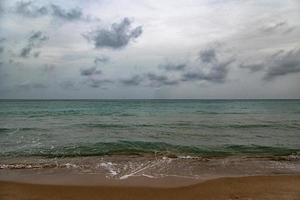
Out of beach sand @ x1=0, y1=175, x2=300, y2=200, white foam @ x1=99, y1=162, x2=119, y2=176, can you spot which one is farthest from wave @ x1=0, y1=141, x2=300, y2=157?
beach sand @ x1=0, y1=175, x2=300, y2=200

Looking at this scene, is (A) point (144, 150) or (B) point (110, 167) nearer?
(B) point (110, 167)

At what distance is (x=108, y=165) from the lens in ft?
30.7

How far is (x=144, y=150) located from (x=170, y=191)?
5967mm

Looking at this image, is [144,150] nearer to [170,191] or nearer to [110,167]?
[110,167]

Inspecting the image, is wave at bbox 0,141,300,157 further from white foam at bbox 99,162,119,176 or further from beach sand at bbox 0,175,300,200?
beach sand at bbox 0,175,300,200

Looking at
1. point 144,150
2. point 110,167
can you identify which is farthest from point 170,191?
point 144,150

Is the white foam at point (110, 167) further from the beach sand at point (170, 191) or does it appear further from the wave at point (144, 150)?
the wave at point (144, 150)

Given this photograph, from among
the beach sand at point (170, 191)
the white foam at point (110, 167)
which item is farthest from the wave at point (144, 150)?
the beach sand at point (170, 191)

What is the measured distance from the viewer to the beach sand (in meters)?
6.08

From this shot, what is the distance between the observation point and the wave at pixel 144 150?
11703 mm

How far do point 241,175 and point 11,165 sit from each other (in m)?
6.72

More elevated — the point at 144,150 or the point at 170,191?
the point at 170,191

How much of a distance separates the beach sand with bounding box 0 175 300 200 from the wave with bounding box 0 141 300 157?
4.42 metres

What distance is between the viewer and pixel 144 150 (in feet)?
41.0
